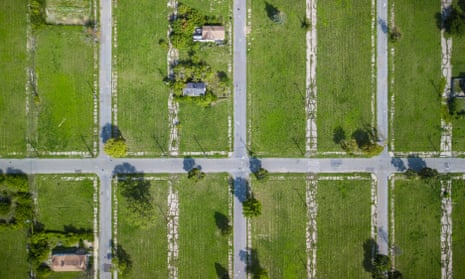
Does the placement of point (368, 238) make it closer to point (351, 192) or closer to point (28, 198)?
point (351, 192)

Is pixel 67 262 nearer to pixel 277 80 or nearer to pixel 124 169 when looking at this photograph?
pixel 124 169

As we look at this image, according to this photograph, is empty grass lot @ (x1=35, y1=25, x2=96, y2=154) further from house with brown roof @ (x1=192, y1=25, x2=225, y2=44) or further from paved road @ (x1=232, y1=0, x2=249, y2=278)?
paved road @ (x1=232, y1=0, x2=249, y2=278)

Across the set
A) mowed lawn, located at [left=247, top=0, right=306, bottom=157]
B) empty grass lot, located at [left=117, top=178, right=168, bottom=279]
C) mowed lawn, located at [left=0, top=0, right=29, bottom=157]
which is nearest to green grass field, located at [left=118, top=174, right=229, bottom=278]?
empty grass lot, located at [left=117, top=178, right=168, bottom=279]

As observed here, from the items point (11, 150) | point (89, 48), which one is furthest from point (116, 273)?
point (89, 48)

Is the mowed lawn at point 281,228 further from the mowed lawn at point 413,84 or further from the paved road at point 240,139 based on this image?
the mowed lawn at point 413,84

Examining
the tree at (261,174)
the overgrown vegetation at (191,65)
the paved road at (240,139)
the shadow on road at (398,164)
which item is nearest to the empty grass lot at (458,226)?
the shadow on road at (398,164)

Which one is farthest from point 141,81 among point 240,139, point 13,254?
point 13,254
